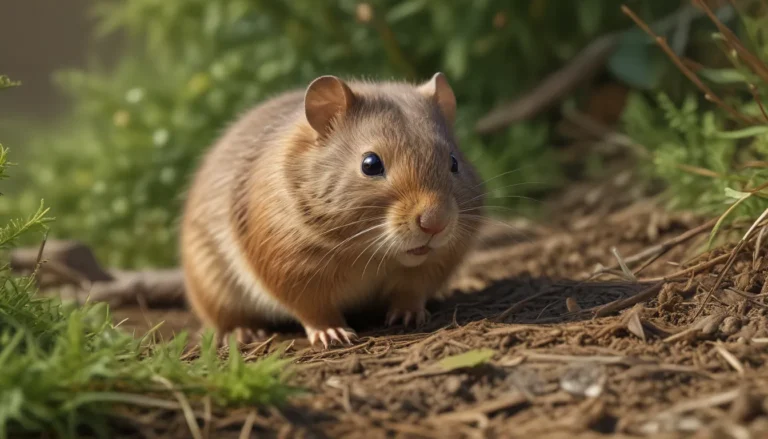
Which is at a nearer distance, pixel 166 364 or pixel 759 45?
pixel 166 364

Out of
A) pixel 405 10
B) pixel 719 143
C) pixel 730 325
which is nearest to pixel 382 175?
pixel 730 325

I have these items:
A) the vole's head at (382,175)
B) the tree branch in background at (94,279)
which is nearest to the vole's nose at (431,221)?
the vole's head at (382,175)

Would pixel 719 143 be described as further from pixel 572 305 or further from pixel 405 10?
pixel 405 10

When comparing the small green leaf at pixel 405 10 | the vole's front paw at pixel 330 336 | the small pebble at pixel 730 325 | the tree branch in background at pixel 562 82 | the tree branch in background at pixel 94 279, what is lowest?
the small pebble at pixel 730 325

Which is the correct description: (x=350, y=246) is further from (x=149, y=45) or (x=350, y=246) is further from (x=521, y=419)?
(x=149, y=45)

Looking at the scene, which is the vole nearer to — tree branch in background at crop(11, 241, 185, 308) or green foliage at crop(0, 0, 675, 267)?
tree branch in background at crop(11, 241, 185, 308)

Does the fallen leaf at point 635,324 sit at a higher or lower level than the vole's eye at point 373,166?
lower

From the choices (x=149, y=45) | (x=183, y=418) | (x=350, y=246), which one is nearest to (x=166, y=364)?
(x=183, y=418)

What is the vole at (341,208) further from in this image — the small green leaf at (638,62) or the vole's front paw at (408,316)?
the small green leaf at (638,62)
